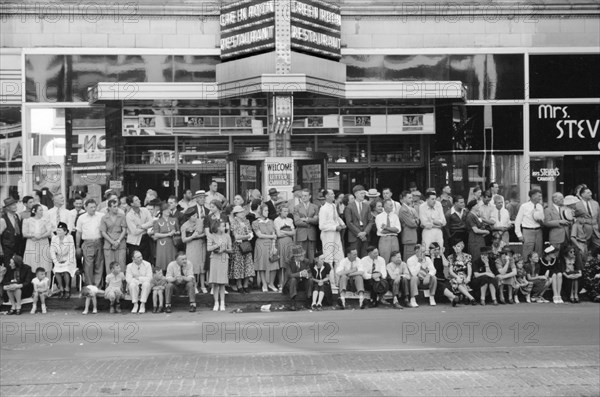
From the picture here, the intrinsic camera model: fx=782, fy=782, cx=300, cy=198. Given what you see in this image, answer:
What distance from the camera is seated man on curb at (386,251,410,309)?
583 inches

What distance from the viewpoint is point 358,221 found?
1577 centimetres

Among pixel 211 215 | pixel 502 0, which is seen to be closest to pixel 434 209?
pixel 211 215

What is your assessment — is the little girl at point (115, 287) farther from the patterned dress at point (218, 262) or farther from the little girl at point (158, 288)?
the patterned dress at point (218, 262)

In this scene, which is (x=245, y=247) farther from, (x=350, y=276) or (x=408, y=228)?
(x=408, y=228)

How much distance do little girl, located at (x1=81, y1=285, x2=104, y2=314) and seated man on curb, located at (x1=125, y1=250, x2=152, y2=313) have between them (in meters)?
0.59

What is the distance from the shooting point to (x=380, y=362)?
10.3 meters

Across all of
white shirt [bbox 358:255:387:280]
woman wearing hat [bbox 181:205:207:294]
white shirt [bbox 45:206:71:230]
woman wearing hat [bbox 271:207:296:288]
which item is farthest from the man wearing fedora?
white shirt [bbox 358:255:387:280]

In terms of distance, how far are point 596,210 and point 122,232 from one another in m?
9.74

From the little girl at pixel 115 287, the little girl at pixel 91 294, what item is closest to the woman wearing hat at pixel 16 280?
the little girl at pixel 91 294

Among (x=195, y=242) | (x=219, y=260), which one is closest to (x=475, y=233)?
(x=219, y=260)

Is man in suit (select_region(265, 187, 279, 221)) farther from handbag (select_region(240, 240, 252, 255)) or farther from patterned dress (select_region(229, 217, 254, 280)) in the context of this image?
handbag (select_region(240, 240, 252, 255))

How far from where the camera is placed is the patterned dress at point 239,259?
15.2m

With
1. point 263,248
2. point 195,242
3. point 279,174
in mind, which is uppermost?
point 279,174

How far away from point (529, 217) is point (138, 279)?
8.07 metres
